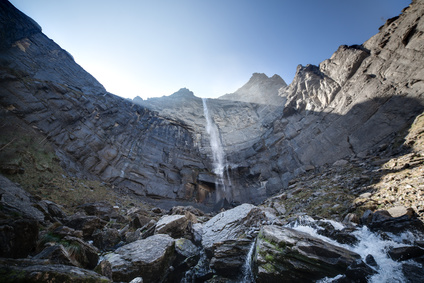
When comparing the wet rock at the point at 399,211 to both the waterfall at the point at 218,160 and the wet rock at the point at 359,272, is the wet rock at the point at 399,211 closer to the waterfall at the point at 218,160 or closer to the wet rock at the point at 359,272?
the wet rock at the point at 359,272

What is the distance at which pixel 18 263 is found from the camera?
3197 mm

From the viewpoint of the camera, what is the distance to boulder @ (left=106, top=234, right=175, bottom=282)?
217 inches

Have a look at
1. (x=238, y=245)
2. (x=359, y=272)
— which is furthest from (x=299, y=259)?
(x=238, y=245)

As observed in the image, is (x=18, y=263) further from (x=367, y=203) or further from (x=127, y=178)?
(x=127, y=178)

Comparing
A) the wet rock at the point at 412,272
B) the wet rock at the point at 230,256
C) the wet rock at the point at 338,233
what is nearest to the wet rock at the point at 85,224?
the wet rock at the point at 230,256

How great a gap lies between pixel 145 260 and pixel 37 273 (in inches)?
145

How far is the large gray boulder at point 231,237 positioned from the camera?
6312 millimetres

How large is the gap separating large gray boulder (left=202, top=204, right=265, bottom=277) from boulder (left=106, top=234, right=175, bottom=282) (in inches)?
67.3

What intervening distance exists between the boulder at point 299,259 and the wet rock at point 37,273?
14.5 feet

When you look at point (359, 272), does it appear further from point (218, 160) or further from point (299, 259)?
point (218, 160)

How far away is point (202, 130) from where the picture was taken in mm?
37000

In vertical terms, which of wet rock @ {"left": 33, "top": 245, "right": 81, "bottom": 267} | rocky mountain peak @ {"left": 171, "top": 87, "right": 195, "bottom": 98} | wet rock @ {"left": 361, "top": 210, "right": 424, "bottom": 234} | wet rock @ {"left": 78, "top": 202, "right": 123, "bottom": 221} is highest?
rocky mountain peak @ {"left": 171, "top": 87, "right": 195, "bottom": 98}

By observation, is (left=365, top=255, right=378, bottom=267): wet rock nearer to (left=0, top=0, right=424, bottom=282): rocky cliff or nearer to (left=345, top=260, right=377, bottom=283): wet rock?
(left=0, top=0, right=424, bottom=282): rocky cliff

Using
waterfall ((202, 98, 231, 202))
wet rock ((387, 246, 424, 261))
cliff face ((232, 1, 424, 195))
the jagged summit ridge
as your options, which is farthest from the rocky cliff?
the jagged summit ridge
